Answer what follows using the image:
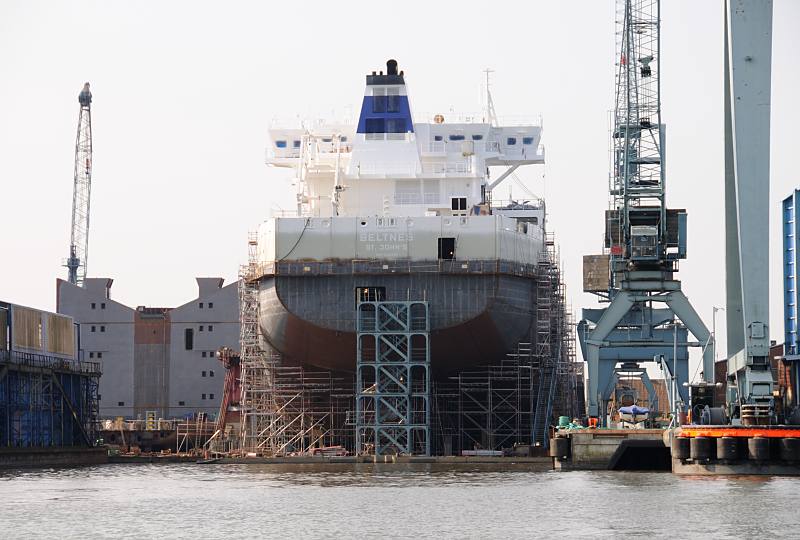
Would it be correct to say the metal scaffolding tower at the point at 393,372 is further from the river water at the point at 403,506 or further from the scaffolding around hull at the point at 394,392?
the river water at the point at 403,506

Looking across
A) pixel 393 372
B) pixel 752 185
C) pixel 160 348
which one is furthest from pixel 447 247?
pixel 160 348

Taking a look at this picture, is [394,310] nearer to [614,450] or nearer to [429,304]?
[429,304]

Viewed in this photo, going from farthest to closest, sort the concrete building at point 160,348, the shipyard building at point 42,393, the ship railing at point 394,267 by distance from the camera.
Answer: the concrete building at point 160,348 < the ship railing at point 394,267 < the shipyard building at point 42,393

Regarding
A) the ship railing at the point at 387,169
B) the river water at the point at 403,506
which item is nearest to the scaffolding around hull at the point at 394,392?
the ship railing at the point at 387,169

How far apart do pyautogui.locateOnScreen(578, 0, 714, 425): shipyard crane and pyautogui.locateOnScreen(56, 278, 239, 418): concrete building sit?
4365 centimetres

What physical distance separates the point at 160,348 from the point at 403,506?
68.1 metres

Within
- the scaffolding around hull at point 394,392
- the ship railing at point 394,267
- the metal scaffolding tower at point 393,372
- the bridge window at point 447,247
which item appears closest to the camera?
the metal scaffolding tower at point 393,372

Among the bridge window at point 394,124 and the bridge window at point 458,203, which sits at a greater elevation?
the bridge window at point 394,124

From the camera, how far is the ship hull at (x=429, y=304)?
7869 centimetres

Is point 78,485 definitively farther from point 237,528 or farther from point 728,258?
point 728,258

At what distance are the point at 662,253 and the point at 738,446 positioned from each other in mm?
15793

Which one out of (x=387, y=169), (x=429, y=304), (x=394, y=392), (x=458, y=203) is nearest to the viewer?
(x=429, y=304)

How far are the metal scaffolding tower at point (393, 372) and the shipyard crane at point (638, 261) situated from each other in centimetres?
785

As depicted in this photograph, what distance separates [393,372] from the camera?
7938cm
